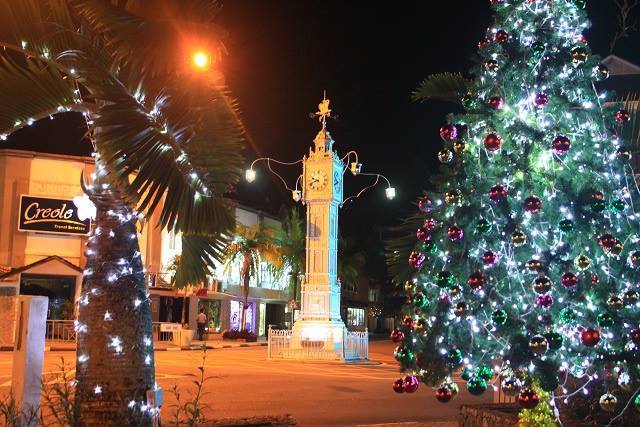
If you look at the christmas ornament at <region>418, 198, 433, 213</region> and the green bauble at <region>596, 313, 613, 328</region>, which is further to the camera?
the christmas ornament at <region>418, 198, 433, 213</region>

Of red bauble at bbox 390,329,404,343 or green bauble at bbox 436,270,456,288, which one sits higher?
green bauble at bbox 436,270,456,288

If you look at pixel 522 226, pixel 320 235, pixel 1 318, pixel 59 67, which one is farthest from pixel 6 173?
pixel 522 226

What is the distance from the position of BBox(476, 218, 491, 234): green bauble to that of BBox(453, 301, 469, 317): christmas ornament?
66cm

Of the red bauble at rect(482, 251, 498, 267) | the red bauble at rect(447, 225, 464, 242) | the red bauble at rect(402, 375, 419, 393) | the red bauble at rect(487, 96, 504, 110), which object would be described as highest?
the red bauble at rect(487, 96, 504, 110)

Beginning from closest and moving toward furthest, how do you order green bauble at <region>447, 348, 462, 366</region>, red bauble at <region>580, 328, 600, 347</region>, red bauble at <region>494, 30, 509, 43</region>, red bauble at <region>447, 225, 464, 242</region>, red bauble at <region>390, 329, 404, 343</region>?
1. red bauble at <region>580, 328, 600, 347</region>
2. green bauble at <region>447, 348, 462, 366</region>
3. red bauble at <region>447, 225, 464, 242</region>
4. red bauble at <region>390, 329, 404, 343</region>
5. red bauble at <region>494, 30, 509, 43</region>

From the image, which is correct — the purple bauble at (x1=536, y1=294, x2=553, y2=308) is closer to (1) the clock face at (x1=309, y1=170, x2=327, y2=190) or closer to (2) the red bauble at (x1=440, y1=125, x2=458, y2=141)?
(2) the red bauble at (x1=440, y1=125, x2=458, y2=141)

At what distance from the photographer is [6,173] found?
98.7ft

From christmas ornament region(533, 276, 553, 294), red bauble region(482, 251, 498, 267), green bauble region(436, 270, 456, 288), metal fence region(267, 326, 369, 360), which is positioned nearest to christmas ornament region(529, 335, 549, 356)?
christmas ornament region(533, 276, 553, 294)

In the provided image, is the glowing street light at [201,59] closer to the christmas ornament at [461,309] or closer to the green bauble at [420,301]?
the green bauble at [420,301]

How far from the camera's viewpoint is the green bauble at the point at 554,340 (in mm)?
5586

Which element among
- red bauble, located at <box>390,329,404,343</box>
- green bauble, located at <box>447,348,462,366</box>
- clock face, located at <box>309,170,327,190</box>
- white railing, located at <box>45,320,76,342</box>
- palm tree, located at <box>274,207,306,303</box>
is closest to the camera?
green bauble, located at <box>447,348,462,366</box>

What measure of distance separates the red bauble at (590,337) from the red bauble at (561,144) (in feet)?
5.21

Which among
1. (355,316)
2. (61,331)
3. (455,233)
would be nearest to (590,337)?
(455,233)

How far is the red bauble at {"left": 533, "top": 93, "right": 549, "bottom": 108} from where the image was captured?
6285 millimetres
